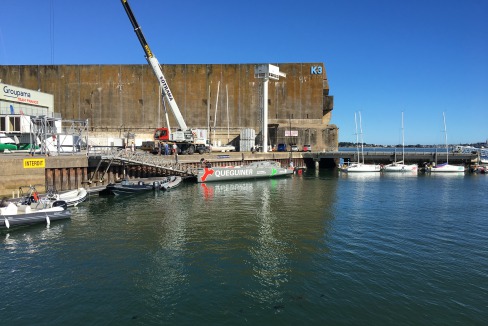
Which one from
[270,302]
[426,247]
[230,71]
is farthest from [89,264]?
[230,71]

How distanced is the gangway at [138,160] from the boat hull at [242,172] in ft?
5.41

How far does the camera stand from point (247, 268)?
40.7 ft

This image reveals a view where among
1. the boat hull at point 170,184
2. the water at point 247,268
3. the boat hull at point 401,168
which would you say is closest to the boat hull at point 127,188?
the boat hull at point 170,184

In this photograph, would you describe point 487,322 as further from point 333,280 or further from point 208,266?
point 208,266

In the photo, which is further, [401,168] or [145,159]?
[401,168]

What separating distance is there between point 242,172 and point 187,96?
33665mm

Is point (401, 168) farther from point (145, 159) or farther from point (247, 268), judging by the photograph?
point (247, 268)

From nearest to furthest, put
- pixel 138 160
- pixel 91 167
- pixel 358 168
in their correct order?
pixel 91 167 < pixel 138 160 < pixel 358 168

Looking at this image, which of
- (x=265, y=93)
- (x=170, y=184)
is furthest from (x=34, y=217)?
(x=265, y=93)

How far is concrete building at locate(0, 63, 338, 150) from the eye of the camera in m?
69.4

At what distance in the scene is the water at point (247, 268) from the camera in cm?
930

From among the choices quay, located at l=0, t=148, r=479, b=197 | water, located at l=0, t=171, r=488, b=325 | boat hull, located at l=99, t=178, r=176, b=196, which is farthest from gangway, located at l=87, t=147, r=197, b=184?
water, located at l=0, t=171, r=488, b=325

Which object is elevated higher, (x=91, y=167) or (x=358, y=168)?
(x=91, y=167)

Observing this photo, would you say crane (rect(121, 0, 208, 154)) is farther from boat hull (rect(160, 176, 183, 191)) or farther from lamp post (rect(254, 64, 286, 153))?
lamp post (rect(254, 64, 286, 153))
